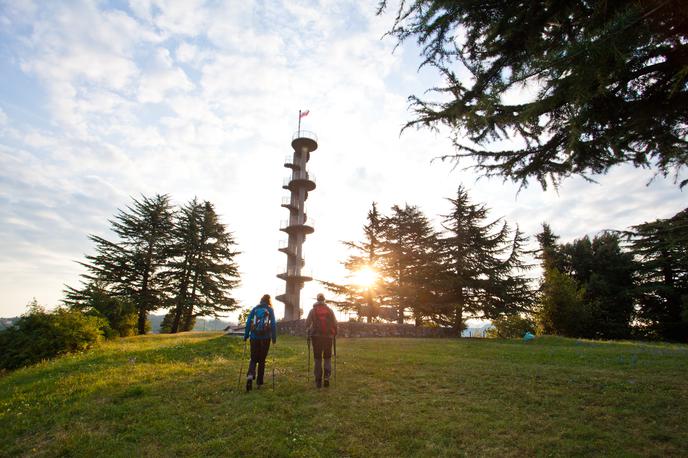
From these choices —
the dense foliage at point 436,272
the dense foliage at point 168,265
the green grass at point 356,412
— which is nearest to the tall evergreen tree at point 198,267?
the dense foliage at point 168,265

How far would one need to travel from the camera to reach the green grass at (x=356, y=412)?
5633 millimetres

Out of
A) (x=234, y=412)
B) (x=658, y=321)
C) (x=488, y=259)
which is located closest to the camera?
(x=234, y=412)

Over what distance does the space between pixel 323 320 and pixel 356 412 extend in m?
2.54

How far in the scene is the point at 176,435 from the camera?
20.2ft

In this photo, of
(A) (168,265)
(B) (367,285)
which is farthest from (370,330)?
(A) (168,265)

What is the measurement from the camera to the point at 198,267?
35250mm

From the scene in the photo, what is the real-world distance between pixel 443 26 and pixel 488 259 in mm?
25449

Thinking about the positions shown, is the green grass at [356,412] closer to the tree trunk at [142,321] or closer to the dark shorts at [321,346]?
the dark shorts at [321,346]

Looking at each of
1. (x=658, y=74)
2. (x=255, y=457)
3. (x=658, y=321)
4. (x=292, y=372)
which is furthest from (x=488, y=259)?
(x=255, y=457)

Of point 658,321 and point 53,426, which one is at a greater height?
point 658,321

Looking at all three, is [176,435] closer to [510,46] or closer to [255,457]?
[255,457]

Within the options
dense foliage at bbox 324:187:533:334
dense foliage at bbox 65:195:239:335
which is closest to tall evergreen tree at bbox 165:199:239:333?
dense foliage at bbox 65:195:239:335

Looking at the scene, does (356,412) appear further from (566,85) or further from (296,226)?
(296,226)

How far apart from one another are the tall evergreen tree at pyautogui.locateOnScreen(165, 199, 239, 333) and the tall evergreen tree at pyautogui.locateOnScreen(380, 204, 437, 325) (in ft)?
53.9
